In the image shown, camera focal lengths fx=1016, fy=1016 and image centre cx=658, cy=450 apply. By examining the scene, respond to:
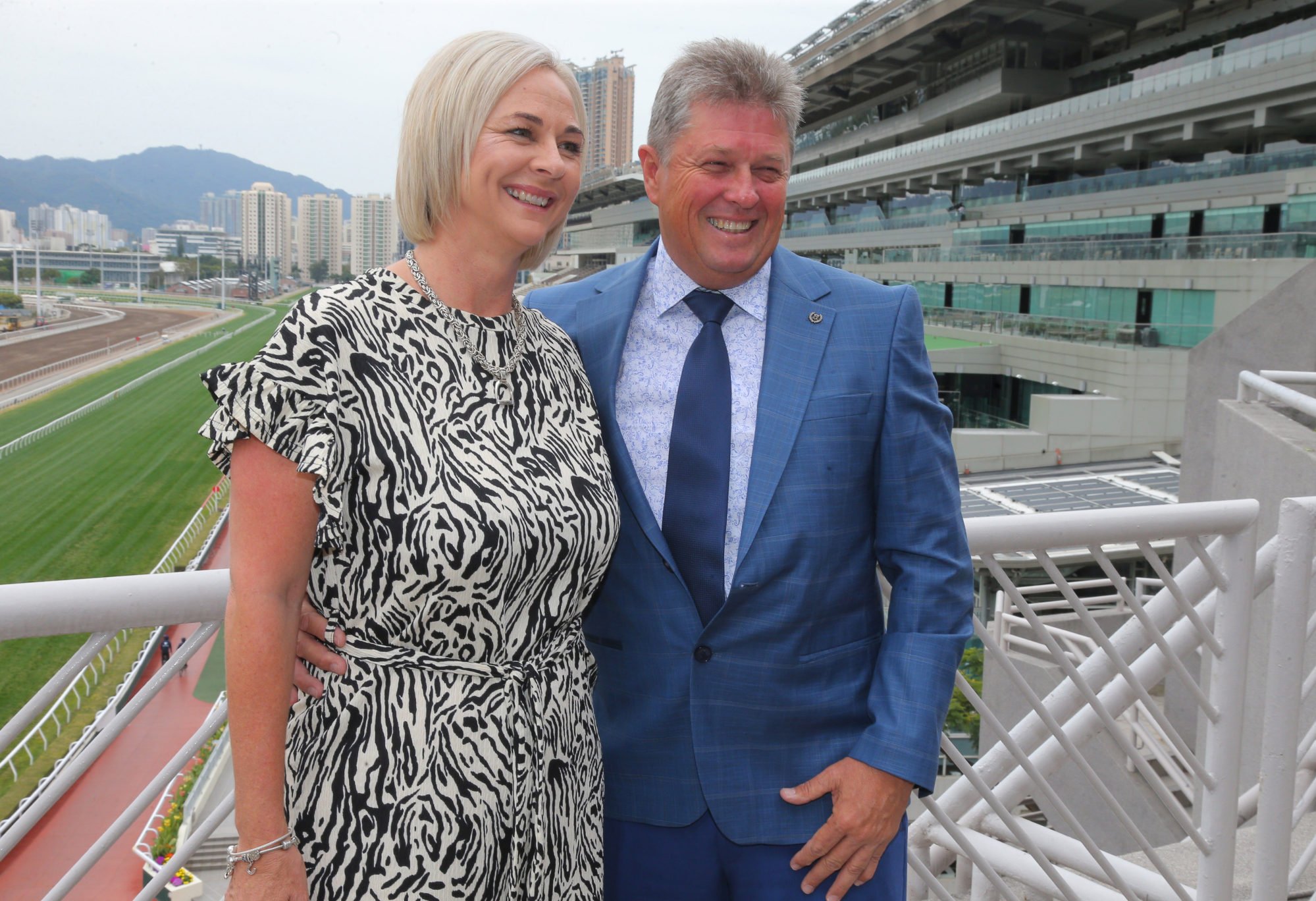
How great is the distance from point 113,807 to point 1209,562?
1105 cm

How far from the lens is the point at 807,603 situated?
126cm

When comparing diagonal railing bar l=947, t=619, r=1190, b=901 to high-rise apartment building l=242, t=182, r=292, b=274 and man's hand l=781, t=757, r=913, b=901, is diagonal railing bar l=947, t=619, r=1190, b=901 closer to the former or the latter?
man's hand l=781, t=757, r=913, b=901

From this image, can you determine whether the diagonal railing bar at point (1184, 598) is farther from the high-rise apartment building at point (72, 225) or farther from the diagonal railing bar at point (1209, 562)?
the high-rise apartment building at point (72, 225)

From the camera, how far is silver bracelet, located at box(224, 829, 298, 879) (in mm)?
1000

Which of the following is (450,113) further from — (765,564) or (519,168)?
(765,564)

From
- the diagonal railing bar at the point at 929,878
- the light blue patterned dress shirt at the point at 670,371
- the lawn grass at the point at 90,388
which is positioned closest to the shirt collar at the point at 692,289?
the light blue patterned dress shirt at the point at 670,371

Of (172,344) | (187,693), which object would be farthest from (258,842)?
(172,344)

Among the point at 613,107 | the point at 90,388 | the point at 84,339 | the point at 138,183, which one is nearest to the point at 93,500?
the point at 84,339

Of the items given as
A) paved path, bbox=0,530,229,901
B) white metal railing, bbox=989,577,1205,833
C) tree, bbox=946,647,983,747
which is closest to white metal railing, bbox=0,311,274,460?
paved path, bbox=0,530,229,901

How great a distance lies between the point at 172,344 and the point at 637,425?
38.0m

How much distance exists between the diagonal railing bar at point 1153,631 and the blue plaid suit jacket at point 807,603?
511mm

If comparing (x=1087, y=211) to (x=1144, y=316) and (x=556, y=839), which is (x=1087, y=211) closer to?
(x=1144, y=316)

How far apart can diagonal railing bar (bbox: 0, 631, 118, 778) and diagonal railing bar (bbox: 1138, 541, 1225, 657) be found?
154 cm

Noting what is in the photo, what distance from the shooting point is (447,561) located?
1033 mm
